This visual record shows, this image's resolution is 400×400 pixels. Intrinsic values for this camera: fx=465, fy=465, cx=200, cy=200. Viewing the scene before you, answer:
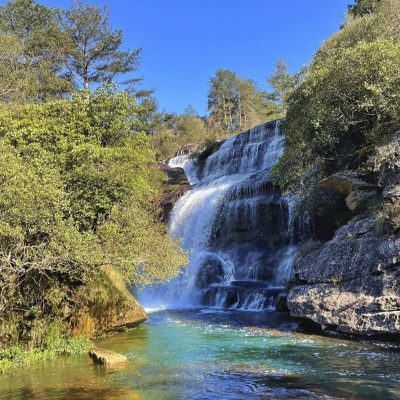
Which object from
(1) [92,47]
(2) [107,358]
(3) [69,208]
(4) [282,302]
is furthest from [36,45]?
(2) [107,358]

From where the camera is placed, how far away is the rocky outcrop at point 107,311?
16.3 meters

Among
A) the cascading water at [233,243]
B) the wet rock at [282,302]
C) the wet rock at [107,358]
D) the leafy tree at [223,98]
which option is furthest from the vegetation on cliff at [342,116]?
the leafy tree at [223,98]

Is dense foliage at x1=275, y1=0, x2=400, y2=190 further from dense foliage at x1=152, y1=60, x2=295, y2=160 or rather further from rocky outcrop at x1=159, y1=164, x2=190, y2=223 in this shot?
dense foliage at x1=152, y1=60, x2=295, y2=160

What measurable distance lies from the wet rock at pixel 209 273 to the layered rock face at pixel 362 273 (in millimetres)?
9191

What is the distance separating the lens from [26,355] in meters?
13.6

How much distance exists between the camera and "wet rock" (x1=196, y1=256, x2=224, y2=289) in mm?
26422

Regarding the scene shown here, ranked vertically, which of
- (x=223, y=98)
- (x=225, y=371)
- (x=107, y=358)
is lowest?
(x=225, y=371)

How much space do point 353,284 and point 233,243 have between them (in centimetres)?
1352

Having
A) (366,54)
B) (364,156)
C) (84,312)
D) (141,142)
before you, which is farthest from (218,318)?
(366,54)

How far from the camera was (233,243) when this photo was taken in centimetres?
2811

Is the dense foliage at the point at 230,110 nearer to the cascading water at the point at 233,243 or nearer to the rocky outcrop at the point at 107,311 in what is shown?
the cascading water at the point at 233,243

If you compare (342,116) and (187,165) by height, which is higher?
(187,165)

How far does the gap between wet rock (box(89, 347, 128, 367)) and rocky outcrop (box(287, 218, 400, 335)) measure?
21.4 feet

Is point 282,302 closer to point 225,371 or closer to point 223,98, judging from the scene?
point 225,371
